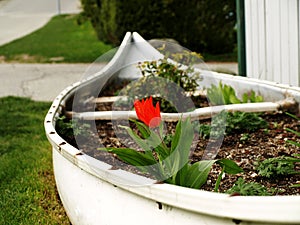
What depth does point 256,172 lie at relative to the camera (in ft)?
10.1

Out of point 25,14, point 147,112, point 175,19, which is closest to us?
point 147,112

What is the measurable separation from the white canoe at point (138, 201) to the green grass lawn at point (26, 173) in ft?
1.25

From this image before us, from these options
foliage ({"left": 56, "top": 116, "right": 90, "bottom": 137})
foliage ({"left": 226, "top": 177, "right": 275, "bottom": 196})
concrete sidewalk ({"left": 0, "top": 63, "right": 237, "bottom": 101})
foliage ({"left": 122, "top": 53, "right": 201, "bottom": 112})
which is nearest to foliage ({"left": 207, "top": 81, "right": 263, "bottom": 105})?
foliage ({"left": 122, "top": 53, "right": 201, "bottom": 112})

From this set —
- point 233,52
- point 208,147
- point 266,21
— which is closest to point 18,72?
point 233,52

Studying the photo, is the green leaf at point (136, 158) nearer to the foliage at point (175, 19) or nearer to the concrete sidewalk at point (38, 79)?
the concrete sidewalk at point (38, 79)

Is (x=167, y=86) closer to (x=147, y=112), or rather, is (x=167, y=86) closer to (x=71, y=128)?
(x=71, y=128)

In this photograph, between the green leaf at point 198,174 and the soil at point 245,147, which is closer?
the green leaf at point 198,174

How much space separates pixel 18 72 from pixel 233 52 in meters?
3.55

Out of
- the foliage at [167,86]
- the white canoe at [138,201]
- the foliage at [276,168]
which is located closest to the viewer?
the white canoe at [138,201]

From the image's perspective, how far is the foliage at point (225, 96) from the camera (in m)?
4.25

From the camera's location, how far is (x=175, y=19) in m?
9.60

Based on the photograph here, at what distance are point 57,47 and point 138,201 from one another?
10.2 metres


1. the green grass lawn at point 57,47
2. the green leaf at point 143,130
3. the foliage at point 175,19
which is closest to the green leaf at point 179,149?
the green leaf at point 143,130

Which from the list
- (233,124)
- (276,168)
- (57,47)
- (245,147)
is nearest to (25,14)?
(57,47)
